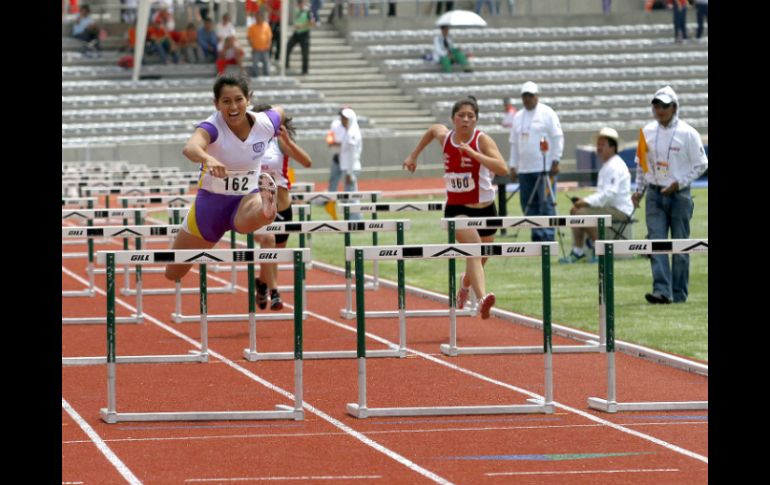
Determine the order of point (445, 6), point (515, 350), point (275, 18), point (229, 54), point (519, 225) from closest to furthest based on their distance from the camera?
1. point (515, 350)
2. point (519, 225)
3. point (229, 54)
4. point (275, 18)
5. point (445, 6)

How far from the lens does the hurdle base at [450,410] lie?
30.0ft

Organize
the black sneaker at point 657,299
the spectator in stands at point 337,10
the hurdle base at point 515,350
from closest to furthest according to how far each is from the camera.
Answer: the hurdle base at point 515,350 < the black sneaker at point 657,299 < the spectator in stands at point 337,10

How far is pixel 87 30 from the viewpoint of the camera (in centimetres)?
3906

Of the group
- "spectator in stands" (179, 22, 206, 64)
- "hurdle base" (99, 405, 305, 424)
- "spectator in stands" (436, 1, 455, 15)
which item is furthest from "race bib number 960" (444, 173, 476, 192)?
"spectator in stands" (436, 1, 455, 15)

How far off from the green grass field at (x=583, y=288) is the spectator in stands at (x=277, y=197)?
7.02 feet

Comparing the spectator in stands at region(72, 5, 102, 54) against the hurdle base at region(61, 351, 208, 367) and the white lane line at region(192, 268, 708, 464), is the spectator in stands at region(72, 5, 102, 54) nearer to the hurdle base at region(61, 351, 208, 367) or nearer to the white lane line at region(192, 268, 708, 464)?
the white lane line at region(192, 268, 708, 464)

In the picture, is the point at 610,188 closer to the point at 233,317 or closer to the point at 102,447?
the point at 233,317

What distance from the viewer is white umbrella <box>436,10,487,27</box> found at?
40.4 meters

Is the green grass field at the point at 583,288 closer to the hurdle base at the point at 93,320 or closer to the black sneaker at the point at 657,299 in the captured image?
the black sneaker at the point at 657,299

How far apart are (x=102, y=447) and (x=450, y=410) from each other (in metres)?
Answer: 2.03

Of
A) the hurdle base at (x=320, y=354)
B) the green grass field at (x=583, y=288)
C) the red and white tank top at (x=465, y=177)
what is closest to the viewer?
the hurdle base at (x=320, y=354)

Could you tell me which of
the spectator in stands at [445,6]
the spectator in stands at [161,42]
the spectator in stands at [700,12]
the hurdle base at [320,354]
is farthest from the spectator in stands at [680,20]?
the hurdle base at [320,354]

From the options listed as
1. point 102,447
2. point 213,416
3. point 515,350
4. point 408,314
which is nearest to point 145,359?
point 213,416
